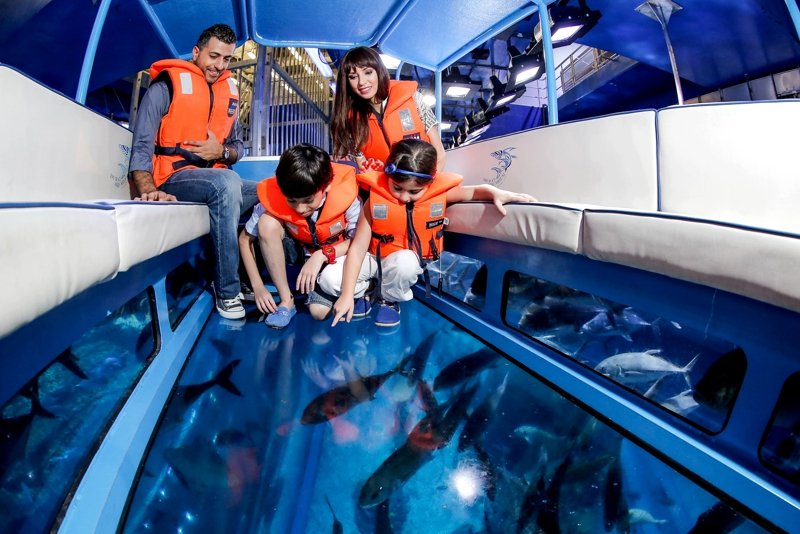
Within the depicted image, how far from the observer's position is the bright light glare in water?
85 cm

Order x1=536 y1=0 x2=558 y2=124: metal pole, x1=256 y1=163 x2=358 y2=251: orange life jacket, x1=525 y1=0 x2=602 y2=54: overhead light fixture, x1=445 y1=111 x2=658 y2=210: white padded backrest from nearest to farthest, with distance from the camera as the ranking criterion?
x1=445 y1=111 x2=658 y2=210: white padded backrest, x1=256 y1=163 x2=358 y2=251: orange life jacket, x1=536 y1=0 x2=558 y2=124: metal pole, x1=525 y1=0 x2=602 y2=54: overhead light fixture

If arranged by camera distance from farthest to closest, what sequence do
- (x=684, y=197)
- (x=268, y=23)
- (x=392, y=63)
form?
1. (x=392, y=63)
2. (x=268, y=23)
3. (x=684, y=197)

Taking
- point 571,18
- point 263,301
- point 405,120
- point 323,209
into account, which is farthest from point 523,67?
point 263,301

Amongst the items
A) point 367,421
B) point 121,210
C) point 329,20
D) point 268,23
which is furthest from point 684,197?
point 268,23

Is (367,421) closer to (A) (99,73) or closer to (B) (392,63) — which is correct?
(A) (99,73)

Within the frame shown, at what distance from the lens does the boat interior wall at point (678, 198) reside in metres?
0.80

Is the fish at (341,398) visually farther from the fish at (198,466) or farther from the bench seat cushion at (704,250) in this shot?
the bench seat cushion at (704,250)

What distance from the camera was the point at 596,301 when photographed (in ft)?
6.41

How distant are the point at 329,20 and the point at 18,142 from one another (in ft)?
8.32

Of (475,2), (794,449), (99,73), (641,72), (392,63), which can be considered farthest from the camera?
(641,72)

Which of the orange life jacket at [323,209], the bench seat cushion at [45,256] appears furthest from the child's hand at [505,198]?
the bench seat cushion at [45,256]

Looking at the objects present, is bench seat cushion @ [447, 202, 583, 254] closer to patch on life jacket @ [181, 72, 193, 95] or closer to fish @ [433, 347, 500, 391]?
fish @ [433, 347, 500, 391]

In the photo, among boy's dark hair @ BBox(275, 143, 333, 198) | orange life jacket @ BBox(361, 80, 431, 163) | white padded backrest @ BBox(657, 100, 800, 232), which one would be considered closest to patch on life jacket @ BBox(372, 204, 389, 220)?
boy's dark hair @ BBox(275, 143, 333, 198)

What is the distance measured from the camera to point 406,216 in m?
1.87
